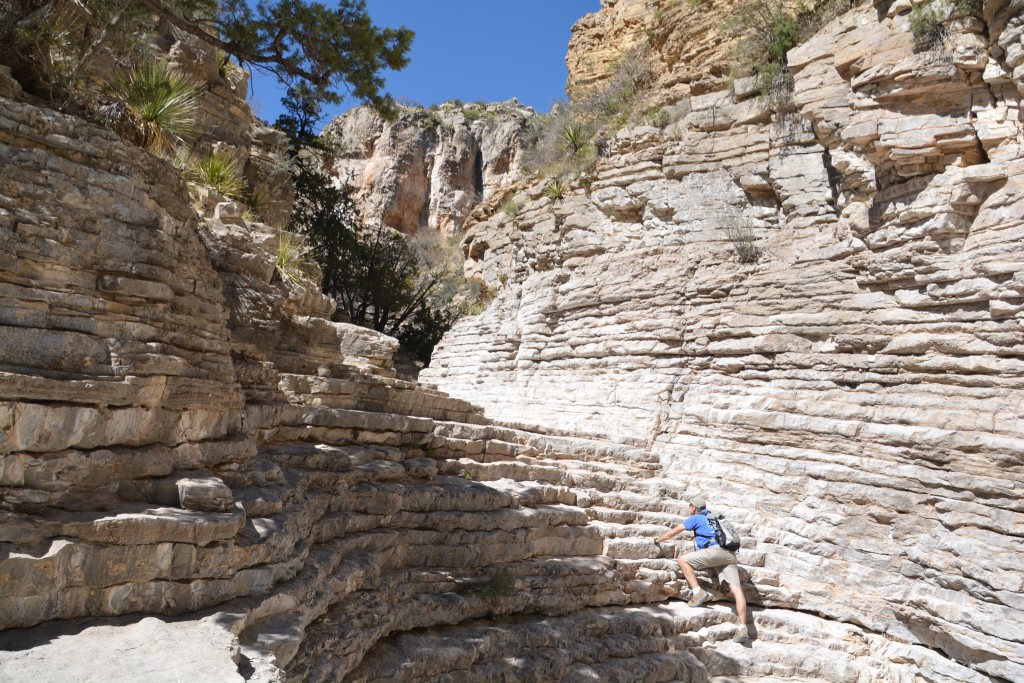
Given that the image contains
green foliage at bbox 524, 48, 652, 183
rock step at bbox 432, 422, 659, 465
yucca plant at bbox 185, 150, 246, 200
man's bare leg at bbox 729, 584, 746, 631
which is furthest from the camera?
green foliage at bbox 524, 48, 652, 183

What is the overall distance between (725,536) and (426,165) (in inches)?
1256

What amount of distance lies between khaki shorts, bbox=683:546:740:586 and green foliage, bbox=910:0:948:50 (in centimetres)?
732

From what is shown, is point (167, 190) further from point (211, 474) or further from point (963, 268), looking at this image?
point (963, 268)

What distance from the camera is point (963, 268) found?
738cm

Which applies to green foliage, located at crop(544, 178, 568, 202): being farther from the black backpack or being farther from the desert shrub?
the black backpack

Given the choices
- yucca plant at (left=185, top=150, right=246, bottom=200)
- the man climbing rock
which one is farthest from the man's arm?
yucca plant at (left=185, top=150, right=246, bottom=200)

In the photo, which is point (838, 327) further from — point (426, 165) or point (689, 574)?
point (426, 165)

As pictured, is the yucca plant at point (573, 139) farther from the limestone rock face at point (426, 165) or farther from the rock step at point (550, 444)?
the limestone rock face at point (426, 165)

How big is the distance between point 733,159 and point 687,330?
143 inches

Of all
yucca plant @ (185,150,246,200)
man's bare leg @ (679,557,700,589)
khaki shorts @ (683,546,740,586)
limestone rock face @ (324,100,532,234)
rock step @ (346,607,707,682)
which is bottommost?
rock step @ (346,607,707,682)

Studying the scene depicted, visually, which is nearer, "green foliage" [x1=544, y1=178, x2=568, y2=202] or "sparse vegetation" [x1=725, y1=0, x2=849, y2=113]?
"sparse vegetation" [x1=725, y1=0, x2=849, y2=113]

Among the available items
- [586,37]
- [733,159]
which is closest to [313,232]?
[586,37]

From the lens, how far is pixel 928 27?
27.7 feet

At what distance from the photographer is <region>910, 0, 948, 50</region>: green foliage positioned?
27.5ft
